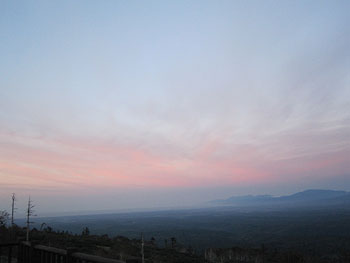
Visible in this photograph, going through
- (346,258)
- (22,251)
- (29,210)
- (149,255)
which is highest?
(29,210)

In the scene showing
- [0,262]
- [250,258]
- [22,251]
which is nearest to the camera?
[22,251]

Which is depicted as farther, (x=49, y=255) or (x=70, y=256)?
(x=49, y=255)

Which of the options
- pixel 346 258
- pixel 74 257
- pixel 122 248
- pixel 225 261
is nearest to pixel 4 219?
pixel 122 248

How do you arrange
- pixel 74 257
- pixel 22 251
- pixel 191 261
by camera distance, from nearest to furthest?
pixel 74 257 < pixel 22 251 < pixel 191 261

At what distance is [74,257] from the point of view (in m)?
4.96

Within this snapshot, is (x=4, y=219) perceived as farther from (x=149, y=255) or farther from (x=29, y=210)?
(x=149, y=255)

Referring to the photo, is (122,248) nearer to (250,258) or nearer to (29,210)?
(29,210)

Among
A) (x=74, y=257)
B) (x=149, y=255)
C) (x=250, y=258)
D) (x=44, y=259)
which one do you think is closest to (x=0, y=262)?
(x=44, y=259)

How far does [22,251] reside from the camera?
649 centimetres

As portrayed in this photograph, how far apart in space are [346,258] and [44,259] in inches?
730

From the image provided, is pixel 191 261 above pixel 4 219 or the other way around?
the other way around

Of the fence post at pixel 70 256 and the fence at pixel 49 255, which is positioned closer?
the fence at pixel 49 255

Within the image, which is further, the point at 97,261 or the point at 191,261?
the point at 191,261

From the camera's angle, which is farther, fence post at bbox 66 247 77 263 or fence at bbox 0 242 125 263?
fence post at bbox 66 247 77 263
